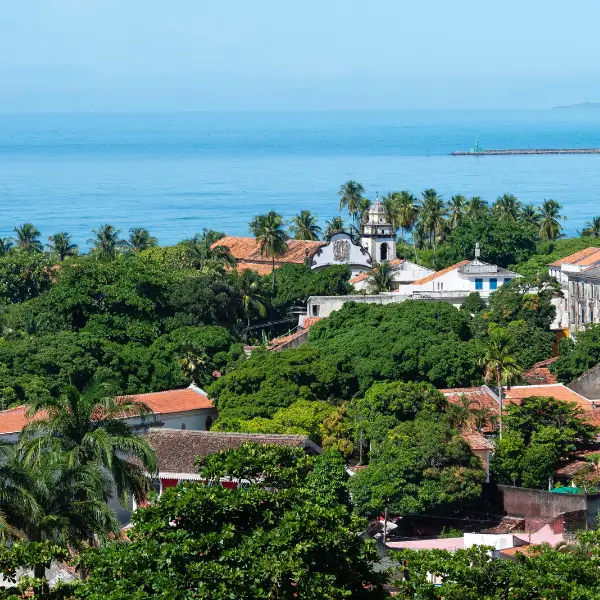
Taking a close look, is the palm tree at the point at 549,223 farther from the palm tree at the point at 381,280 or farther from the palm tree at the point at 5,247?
the palm tree at the point at 5,247

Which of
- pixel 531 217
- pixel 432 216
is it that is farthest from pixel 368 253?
pixel 531 217

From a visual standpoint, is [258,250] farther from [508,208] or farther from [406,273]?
[508,208]

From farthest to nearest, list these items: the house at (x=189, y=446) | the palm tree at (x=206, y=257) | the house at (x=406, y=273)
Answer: the house at (x=406, y=273), the palm tree at (x=206, y=257), the house at (x=189, y=446)

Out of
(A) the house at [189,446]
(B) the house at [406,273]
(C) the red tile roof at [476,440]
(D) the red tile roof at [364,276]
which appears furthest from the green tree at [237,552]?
(B) the house at [406,273]

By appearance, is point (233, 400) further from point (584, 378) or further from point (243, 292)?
point (243, 292)

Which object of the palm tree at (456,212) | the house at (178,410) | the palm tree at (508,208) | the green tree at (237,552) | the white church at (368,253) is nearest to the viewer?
the green tree at (237,552)

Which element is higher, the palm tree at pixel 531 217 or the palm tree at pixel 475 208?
the palm tree at pixel 475 208

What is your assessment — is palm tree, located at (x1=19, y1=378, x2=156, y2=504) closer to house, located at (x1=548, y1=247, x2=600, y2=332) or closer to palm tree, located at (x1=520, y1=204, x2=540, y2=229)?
house, located at (x1=548, y1=247, x2=600, y2=332)

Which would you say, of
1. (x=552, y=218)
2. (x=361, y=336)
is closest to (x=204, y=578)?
(x=361, y=336)
